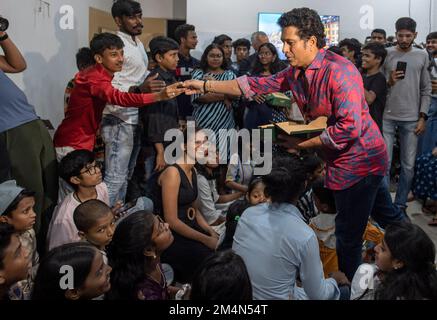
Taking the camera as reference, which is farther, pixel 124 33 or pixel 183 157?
pixel 124 33

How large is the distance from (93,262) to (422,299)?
991mm

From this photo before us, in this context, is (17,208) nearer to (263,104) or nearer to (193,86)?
(193,86)

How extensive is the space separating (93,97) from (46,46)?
1155mm

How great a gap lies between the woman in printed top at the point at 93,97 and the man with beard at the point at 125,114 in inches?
6.4

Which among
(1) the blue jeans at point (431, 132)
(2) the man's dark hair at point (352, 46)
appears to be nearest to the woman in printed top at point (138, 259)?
(2) the man's dark hair at point (352, 46)

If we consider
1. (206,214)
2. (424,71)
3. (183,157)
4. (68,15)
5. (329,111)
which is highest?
(68,15)

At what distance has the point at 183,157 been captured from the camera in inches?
102

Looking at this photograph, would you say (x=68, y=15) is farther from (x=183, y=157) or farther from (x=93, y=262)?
(x=93, y=262)

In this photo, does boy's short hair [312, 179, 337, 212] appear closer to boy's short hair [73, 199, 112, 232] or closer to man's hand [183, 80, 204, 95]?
man's hand [183, 80, 204, 95]

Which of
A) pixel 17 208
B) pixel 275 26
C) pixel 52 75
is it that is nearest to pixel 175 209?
pixel 17 208

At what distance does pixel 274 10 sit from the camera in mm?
6395

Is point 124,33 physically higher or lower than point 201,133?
higher
